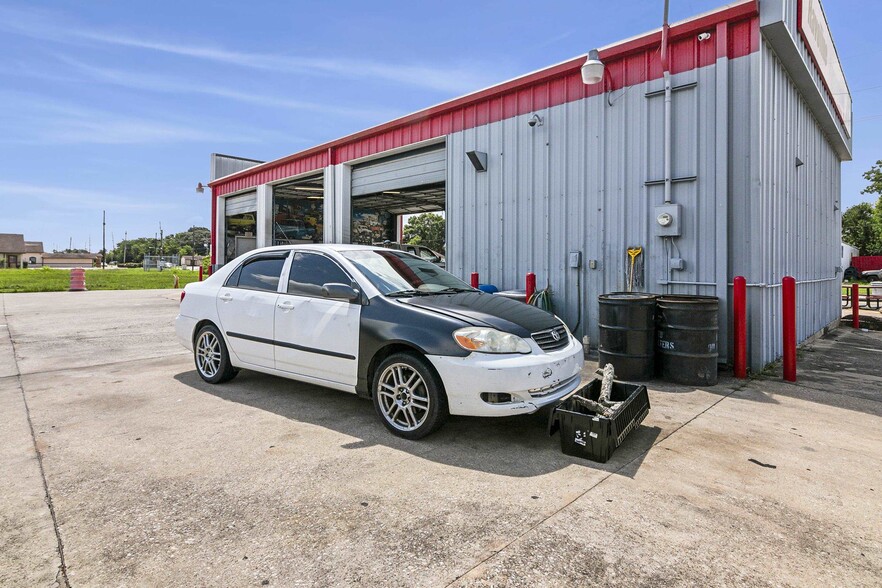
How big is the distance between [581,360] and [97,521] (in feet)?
11.0

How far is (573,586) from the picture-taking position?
6.38ft

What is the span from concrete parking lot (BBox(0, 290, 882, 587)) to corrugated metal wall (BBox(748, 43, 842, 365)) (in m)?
1.93

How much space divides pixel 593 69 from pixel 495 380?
507 cm

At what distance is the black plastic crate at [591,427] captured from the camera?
3152 mm

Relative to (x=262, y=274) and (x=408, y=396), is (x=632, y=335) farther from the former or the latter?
(x=262, y=274)

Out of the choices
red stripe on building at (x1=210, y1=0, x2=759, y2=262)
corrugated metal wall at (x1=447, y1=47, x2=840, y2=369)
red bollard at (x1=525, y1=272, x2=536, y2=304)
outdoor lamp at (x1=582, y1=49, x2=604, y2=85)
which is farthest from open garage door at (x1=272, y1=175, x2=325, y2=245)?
outdoor lamp at (x1=582, y1=49, x2=604, y2=85)

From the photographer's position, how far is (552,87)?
7.68m

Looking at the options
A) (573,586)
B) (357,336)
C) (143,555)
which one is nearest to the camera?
(573,586)

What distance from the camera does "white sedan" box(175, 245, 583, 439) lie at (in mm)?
3404

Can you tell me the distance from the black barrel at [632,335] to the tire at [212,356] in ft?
13.8

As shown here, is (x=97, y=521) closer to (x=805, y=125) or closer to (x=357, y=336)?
(x=357, y=336)

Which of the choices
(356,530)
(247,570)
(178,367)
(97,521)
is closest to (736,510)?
(356,530)

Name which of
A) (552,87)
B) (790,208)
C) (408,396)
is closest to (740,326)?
(790,208)

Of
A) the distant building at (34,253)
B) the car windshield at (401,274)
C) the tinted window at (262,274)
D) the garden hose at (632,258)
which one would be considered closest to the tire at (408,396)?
the car windshield at (401,274)
